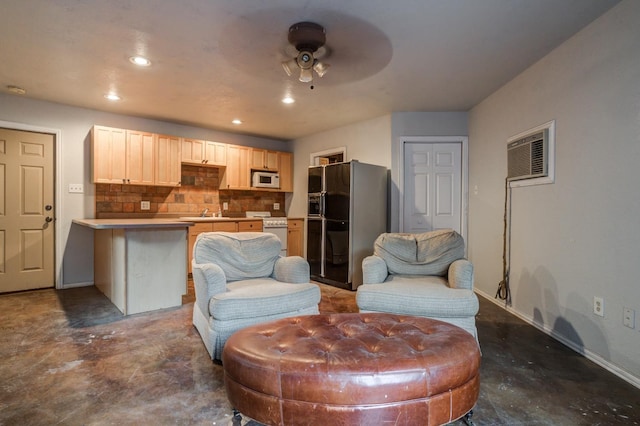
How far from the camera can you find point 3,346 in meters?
2.42

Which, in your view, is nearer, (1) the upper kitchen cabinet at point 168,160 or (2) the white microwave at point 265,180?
(1) the upper kitchen cabinet at point 168,160

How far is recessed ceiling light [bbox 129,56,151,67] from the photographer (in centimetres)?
284

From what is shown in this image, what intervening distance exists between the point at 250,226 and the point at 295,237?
A: 2.76 ft

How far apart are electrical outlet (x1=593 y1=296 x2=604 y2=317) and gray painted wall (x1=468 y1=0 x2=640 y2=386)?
0.11ft

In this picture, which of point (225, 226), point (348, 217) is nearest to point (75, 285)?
point (225, 226)

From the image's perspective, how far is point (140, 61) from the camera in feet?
9.52

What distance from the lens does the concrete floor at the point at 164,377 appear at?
1.64 meters

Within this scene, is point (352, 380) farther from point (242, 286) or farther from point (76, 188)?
point (76, 188)

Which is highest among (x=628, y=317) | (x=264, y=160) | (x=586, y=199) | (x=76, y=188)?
(x=264, y=160)

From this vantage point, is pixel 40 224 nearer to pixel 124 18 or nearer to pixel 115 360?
pixel 115 360

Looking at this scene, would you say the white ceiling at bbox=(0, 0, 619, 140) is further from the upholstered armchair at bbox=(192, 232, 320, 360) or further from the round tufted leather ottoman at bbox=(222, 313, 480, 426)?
the round tufted leather ottoman at bbox=(222, 313, 480, 426)

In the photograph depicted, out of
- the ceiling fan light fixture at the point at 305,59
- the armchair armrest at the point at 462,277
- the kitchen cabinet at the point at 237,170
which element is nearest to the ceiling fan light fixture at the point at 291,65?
the ceiling fan light fixture at the point at 305,59

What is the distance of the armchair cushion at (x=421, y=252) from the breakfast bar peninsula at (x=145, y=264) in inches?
81.0

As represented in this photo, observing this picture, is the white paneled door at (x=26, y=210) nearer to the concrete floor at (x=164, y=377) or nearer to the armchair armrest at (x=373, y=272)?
the concrete floor at (x=164, y=377)
